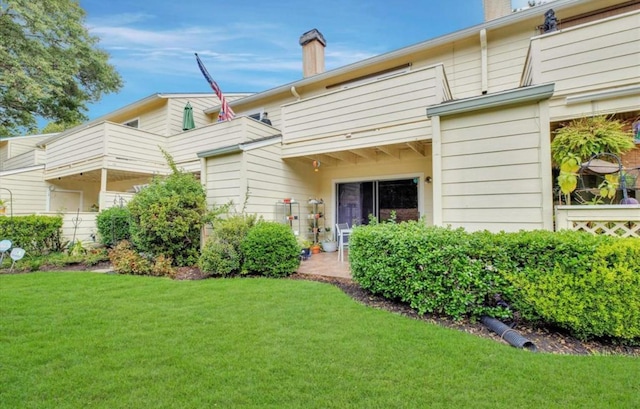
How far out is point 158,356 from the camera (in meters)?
2.63

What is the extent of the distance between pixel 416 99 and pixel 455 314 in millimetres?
4478

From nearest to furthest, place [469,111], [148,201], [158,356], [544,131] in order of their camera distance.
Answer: [158,356] → [544,131] → [469,111] → [148,201]

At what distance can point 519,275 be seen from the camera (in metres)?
3.26

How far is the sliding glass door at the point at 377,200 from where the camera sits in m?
8.41

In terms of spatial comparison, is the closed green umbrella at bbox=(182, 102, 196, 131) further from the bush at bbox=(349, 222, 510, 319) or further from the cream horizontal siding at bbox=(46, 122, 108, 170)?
the bush at bbox=(349, 222, 510, 319)

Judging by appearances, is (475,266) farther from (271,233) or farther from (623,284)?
(271,233)

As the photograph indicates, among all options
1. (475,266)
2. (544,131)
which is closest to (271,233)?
(475,266)

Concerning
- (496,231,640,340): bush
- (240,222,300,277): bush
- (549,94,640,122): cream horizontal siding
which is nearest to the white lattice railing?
(496,231,640,340): bush

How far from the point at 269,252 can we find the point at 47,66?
566 inches

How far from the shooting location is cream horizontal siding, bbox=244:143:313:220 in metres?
7.09

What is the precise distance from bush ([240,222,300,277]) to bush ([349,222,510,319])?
2.05 m

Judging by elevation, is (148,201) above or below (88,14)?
below

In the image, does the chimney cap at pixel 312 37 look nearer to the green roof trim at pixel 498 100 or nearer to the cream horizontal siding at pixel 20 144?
the green roof trim at pixel 498 100

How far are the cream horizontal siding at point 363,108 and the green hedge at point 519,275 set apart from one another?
129 inches
